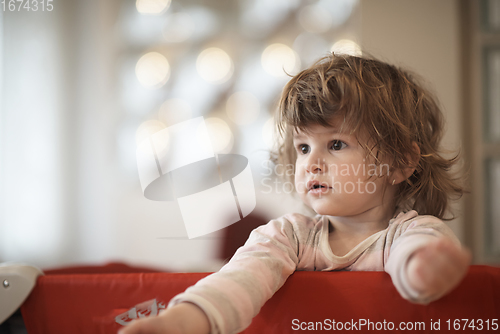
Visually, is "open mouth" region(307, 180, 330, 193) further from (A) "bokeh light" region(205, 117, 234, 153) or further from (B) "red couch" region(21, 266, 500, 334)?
(A) "bokeh light" region(205, 117, 234, 153)

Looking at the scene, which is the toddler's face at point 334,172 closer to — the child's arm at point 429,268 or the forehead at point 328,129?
the forehead at point 328,129

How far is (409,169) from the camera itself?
0.59 meters

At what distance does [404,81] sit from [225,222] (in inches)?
20.5

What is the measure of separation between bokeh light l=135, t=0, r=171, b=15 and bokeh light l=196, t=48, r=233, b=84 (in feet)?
0.62

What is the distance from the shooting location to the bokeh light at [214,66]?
3.20ft

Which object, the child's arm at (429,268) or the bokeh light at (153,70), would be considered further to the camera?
the bokeh light at (153,70)

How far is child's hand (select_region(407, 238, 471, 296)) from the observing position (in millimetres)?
303

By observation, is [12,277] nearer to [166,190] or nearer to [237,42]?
[166,190]

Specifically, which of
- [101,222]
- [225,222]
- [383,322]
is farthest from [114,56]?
[383,322]

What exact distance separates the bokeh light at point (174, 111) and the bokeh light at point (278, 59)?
255 millimetres

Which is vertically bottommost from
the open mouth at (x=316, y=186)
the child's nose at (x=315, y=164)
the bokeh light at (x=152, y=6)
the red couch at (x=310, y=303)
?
the red couch at (x=310, y=303)

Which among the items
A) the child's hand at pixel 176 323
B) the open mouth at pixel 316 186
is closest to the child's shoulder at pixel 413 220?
the open mouth at pixel 316 186

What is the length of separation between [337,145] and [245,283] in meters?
0.27

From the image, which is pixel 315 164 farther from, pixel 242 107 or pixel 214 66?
pixel 214 66
